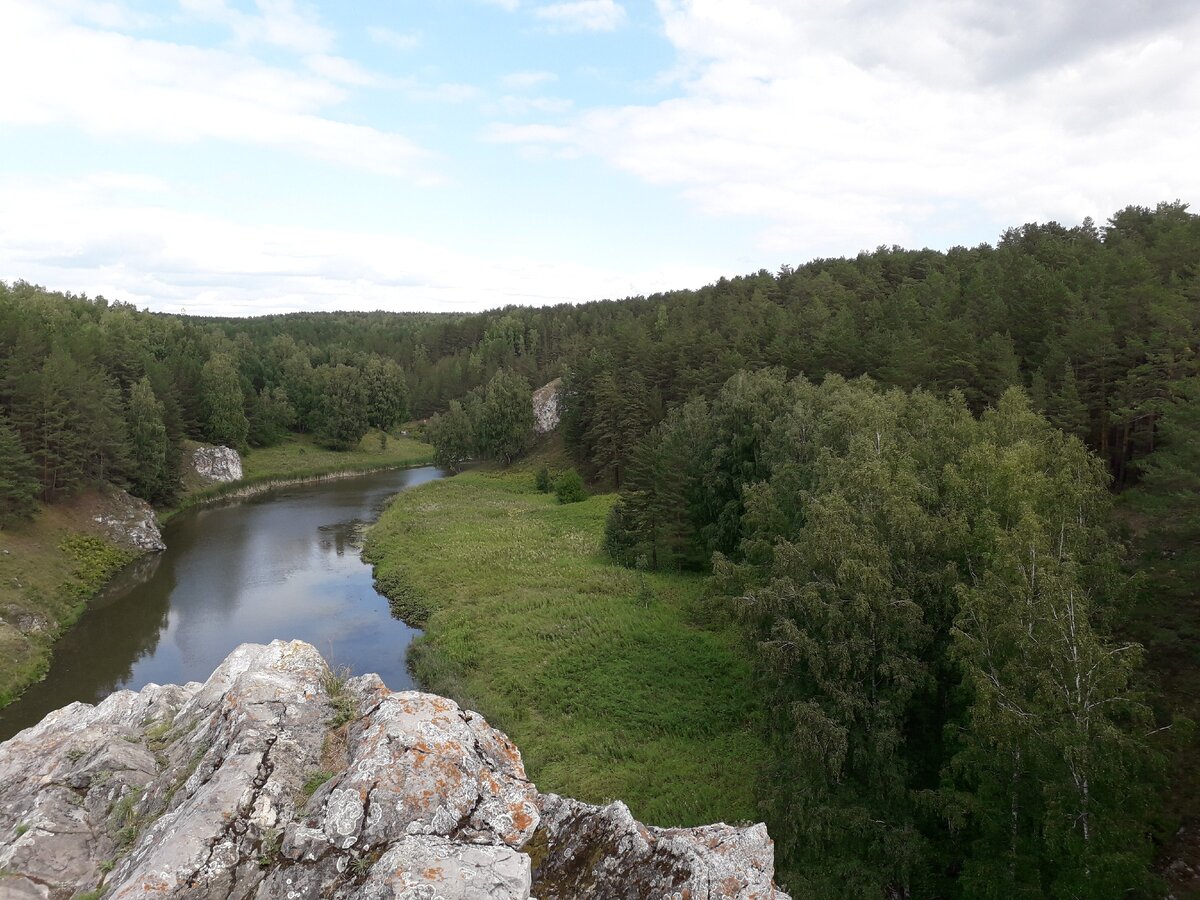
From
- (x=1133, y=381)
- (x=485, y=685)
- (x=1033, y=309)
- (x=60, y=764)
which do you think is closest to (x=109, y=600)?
(x=485, y=685)

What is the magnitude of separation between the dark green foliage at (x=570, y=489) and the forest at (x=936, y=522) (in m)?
4.15

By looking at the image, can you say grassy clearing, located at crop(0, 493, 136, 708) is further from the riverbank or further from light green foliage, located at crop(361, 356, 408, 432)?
light green foliage, located at crop(361, 356, 408, 432)

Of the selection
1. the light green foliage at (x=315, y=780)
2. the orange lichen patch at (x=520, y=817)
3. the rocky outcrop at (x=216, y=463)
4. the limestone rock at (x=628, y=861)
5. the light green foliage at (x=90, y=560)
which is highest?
the light green foliage at (x=315, y=780)

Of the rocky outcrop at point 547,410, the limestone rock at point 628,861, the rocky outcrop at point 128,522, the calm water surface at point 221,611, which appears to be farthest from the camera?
the rocky outcrop at point 547,410

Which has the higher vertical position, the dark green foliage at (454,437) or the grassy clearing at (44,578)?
the dark green foliage at (454,437)

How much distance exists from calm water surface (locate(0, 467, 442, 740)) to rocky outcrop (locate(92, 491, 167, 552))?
1200mm

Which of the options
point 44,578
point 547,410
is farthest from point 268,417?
point 44,578

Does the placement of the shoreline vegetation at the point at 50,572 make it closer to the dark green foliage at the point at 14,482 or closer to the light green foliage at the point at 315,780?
the dark green foliage at the point at 14,482

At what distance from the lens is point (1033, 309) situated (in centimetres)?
3738

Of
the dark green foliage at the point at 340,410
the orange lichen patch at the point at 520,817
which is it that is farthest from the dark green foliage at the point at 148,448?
the orange lichen patch at the point at 520,817

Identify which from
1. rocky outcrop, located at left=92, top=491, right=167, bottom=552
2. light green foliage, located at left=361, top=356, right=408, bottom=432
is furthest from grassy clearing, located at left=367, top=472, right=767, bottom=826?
light green foliage, located at left=361, top=356, right=408, bottom=432

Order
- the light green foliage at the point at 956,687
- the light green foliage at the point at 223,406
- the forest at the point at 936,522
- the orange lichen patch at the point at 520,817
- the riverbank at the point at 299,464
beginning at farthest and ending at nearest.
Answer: the light green foliage at the point at 223,406 < the riverbank at the point at 299,464 < the forest at the point at 936,522 < the light green foliage at the point at 956,687 < the orange lichen patch at the point at 520,817

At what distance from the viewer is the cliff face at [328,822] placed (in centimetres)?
639

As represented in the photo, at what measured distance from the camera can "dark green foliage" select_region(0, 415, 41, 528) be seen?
34.8 meters
